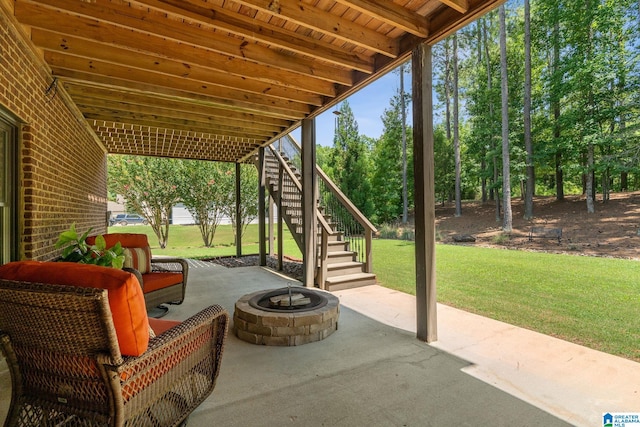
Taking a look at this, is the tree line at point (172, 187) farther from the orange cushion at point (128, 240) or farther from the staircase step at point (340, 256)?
the orange cushion at point (128, 240)

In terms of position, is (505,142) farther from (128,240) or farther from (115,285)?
(115,285)

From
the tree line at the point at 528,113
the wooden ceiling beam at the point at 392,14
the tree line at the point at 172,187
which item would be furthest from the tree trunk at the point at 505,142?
the wooden ceiling beam at the point at 392,14

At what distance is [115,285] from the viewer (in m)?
1.34

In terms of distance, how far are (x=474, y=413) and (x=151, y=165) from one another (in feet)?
40.9

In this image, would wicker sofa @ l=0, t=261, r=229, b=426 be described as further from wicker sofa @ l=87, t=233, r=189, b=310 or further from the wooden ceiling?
the wooden ceiling

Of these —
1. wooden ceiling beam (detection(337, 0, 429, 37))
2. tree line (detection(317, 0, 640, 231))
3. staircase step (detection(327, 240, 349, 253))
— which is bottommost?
staircase step (detection(327, 240, 349, 253))

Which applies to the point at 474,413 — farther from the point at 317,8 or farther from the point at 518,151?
the point at 518,151

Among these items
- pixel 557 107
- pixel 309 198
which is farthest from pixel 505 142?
pixel 309 198

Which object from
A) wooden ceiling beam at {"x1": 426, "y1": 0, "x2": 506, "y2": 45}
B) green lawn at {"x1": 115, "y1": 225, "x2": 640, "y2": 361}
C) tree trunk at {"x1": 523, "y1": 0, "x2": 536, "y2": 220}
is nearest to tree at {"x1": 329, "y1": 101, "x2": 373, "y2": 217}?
tree trunk at {"x1": 523, "y1": 0, "x2": 536, "y2": 220}

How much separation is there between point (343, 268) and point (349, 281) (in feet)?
1.14

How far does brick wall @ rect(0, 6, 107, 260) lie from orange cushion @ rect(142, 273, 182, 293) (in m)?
0.96

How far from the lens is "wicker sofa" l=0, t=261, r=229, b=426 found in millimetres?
1313

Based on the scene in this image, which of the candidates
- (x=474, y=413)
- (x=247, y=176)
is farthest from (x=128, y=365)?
(x=247, y=176)

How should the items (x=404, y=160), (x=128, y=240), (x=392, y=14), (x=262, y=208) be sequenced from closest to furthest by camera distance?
(x=392, y=14)
(x=128, y=240)
(x=262, y=208)
(x=404, y=160)
